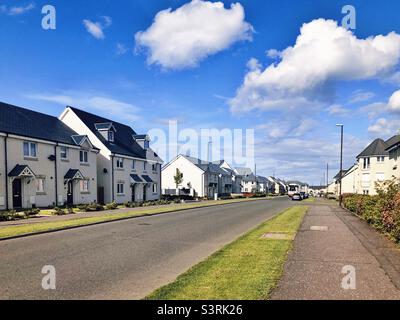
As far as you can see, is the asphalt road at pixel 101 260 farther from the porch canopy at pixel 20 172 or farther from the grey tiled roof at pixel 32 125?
the grey tiled roof at pixel 32 125

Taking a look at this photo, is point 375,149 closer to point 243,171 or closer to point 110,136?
point 110,136

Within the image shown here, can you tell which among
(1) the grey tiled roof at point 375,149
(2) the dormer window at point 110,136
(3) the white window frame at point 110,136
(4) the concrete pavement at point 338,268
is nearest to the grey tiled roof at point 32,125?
(3) the white window frame at point 110,136

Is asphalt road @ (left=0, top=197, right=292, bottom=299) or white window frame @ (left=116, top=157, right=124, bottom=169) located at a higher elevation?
white window frame @ (left=116, top=157, right=124, bottom=169)

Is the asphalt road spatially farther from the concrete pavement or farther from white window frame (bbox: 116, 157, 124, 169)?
white window frame (bbox: 116, 157, 124, 169)

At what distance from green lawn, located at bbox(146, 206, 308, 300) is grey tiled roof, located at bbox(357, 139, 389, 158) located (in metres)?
53.3

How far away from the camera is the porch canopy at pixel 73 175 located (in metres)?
32.5

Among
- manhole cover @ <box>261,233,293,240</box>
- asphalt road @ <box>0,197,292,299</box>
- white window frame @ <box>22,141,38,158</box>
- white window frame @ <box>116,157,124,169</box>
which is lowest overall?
manhole cover @ <box>261,233,293,240</box>

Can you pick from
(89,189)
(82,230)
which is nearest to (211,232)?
(82,230)

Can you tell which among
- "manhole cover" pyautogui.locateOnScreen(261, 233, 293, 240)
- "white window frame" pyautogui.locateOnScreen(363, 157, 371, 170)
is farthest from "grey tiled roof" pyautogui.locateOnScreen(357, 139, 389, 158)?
"manhole cover" pyautogui.locateOnScreen(261, 233, 293, 240)

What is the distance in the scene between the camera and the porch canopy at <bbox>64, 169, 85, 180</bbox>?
32.5 metres

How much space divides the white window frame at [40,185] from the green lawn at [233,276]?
944 inches

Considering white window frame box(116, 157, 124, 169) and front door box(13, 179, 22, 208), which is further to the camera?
white window frame box(116, 157, 124, 169)
